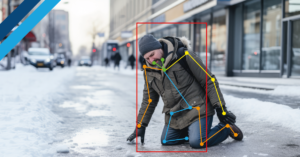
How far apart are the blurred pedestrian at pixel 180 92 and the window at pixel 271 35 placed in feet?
39.5

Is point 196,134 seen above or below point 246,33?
below

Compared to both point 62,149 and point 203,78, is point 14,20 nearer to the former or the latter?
point 62,149

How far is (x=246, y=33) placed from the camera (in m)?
18.1

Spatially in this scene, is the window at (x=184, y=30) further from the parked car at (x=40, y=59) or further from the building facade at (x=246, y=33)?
the parked car at (x=40, y=59)

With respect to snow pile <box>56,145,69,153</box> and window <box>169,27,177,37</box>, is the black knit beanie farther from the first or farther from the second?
window <box>169,27,177,37</box>

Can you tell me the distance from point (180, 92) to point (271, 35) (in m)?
13.0

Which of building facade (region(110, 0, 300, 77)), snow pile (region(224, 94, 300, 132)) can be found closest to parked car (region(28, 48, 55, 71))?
building facade (region(110, 0, 300, 77))

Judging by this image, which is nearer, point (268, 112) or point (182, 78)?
point (182, 78)

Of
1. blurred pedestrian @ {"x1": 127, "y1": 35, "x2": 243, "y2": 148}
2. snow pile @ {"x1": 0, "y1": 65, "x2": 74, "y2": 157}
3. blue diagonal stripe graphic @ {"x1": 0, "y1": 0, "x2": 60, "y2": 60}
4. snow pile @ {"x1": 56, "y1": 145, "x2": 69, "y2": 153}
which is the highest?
blue diagonal stripe graphic @ {"x1": 0, "y1": 0, "x2": 60, "y2": 60}

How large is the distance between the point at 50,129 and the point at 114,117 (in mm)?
1484

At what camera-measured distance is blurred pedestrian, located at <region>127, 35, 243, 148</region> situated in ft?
11.9

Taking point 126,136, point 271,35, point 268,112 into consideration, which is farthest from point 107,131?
point 271,35

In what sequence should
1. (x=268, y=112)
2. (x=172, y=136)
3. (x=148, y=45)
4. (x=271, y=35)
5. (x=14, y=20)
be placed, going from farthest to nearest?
1. (x=271, y=35)
2. (x=268, y=112)
3. (x=14, y=20)
4. (x=172, y=136)
5. (x=148, y=45)

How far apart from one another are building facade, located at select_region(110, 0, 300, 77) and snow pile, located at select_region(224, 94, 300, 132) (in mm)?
7737
